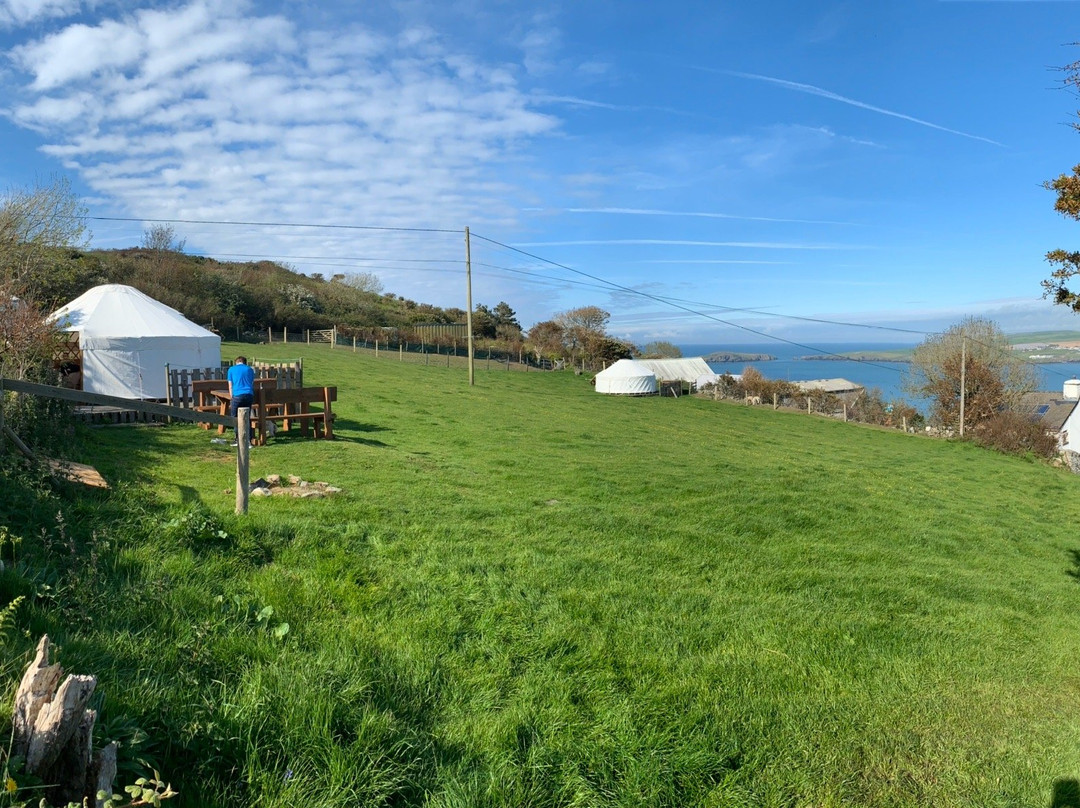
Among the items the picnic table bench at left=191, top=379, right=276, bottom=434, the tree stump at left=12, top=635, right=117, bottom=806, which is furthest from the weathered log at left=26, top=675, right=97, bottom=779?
the picnic table bench at left=191, top=379, right=276, bottom=434

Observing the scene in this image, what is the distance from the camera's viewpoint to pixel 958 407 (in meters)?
44.9

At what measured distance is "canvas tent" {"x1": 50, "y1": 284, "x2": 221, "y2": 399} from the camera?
18.0 meters

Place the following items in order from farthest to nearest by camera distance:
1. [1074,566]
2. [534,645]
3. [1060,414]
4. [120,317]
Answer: [1060,414]
[120,317]
[1074,566]
[534,645]

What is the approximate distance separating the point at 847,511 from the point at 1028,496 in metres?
12.1

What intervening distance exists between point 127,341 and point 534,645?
18.2 metres

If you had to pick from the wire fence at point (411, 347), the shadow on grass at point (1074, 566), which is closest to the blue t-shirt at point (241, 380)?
the shadow on grass at point (1074, 566)

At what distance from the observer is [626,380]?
149 ft

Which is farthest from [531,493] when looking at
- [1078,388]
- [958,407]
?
[1078,388]

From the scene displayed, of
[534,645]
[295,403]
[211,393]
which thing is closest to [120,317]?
[211,393]

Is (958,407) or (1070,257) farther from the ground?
(1070,257)

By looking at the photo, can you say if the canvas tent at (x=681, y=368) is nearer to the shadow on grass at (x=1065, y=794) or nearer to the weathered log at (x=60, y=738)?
the shadow on grass at (x=1065, y=794)

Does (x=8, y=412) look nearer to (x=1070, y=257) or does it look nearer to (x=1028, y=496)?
(x=1070, y=257)

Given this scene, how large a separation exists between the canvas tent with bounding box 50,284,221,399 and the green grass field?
10.8m

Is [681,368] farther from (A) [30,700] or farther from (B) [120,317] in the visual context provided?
(A) [30,700]
